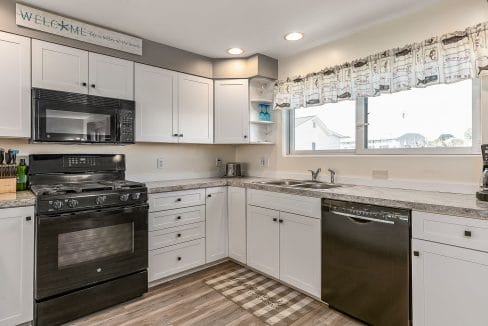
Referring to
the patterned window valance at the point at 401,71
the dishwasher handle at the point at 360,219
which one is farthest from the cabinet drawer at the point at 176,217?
the patterned window valance at the point at 401,71

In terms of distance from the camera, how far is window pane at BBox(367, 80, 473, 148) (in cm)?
207

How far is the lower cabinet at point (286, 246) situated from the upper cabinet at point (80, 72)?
1707mm

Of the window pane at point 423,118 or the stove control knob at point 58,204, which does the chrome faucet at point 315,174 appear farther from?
the stove control knob at point 58,204

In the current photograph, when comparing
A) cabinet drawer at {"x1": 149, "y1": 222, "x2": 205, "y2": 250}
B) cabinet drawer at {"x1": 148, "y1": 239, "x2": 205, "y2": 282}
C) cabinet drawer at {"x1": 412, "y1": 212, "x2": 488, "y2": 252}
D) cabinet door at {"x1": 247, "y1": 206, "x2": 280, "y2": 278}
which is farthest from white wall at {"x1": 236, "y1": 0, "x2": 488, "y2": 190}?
cabinet drawer at {"x1": 148, "y1": 239, "x2": 205, "y2": 282}

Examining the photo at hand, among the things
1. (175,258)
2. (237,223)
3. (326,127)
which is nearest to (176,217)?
(175,258)

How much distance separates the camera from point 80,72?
2385 mm

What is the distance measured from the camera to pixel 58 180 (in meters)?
2.44

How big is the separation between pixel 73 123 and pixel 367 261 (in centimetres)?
250

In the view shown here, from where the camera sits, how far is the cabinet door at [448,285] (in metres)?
1.47

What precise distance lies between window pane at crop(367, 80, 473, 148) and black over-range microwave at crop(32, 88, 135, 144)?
2266 millimetres

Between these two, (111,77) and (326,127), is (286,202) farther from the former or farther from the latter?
(111,77)

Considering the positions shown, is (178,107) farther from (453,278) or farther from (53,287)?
(453,278)

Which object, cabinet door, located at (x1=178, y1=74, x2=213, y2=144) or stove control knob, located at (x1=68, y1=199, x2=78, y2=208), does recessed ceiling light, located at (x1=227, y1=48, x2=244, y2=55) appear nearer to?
cabinet door, located at (x1=178, y1=74, x2=213, y2=144)

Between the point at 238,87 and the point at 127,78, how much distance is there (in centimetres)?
119
